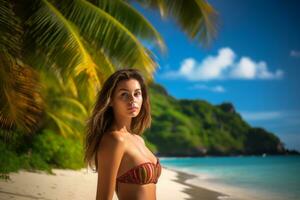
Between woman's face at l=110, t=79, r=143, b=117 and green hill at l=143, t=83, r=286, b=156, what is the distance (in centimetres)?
6266

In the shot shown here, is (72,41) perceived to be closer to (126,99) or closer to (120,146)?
(126,99)

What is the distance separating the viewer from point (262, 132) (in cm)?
8169

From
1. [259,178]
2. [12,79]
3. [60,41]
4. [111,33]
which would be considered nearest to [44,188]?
[12,79]

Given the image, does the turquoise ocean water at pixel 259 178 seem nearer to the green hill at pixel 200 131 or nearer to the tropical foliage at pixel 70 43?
the tropical foliage at pixel 70 43

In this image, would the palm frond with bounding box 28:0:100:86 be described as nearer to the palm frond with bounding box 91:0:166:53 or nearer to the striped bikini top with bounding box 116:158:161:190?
the palm frond with bounding box 91:0:166:53

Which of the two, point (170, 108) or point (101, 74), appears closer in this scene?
point (101, 74)

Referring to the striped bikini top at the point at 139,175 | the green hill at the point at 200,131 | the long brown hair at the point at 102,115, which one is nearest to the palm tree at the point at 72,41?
the long brown hair at the point at 102,115

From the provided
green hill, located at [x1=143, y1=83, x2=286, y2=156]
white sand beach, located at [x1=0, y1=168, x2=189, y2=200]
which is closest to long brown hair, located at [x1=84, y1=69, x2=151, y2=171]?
white sand beach, located at [x1=0, y1=168, x2=189, y2=200]

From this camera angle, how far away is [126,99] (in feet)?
6.93

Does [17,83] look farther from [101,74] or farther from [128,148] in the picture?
[128,148]

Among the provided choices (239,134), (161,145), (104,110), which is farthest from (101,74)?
(239,134)

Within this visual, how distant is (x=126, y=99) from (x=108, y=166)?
0.41 meters

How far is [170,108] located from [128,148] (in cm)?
6933

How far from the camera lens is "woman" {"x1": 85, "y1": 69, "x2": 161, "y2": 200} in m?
1.88
